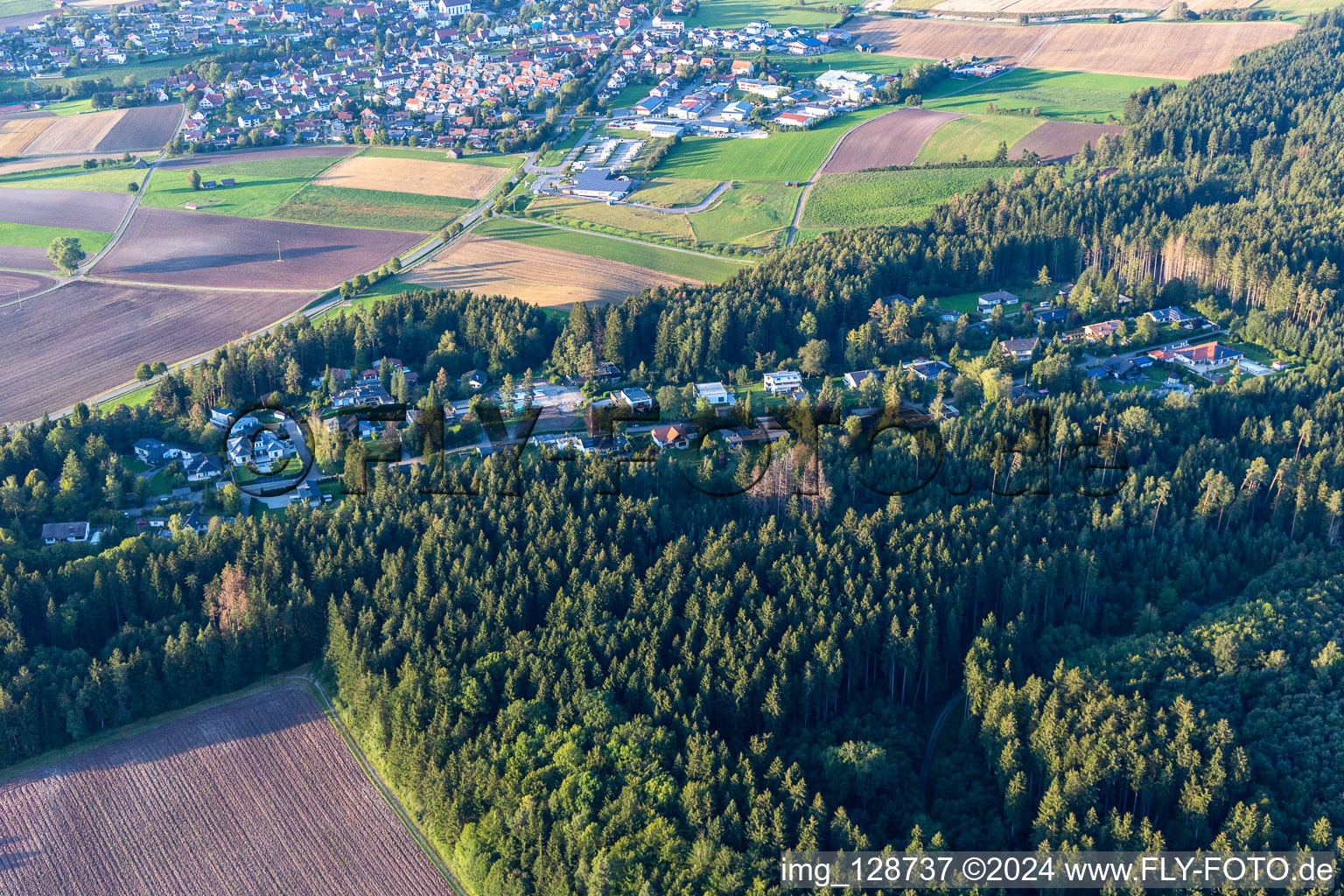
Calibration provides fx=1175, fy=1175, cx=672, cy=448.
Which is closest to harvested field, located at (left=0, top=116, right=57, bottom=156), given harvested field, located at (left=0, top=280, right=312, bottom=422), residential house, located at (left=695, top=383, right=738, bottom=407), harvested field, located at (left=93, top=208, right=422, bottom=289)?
harvested field, located at (left=93, top=208, right=422, bottom=289)

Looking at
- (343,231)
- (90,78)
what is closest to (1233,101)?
(343,231)

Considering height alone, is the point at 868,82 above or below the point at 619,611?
above

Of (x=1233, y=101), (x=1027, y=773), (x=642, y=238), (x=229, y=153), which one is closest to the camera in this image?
(x=1027, y=773)

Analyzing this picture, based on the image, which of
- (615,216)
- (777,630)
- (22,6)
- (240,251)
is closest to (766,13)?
(615,216)

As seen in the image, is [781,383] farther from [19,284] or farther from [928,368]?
[19,284]

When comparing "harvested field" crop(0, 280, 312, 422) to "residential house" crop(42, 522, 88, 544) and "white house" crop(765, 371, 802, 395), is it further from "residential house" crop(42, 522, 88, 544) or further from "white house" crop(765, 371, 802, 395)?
"white house" crop(765, 371, 802, 395)

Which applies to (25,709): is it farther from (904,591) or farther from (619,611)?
(904,591)

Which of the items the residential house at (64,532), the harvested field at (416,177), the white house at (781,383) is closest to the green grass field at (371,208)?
the harvested field at (416,177)
